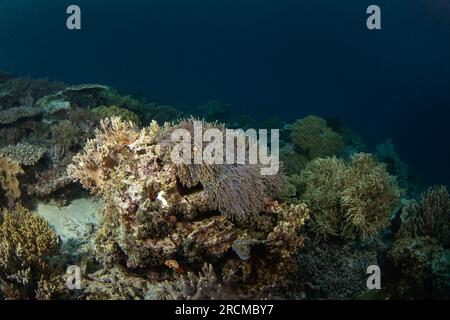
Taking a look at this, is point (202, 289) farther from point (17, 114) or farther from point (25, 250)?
point (17, 114)

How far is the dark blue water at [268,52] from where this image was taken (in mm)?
85250

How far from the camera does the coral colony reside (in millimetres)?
4480

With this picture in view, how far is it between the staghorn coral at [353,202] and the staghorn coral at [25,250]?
4.09m

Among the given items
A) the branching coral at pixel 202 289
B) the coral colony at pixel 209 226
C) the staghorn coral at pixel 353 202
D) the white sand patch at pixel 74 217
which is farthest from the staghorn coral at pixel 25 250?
the staghorn coral at pixel 353 202

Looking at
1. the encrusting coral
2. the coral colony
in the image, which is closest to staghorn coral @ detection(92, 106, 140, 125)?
the coral colony

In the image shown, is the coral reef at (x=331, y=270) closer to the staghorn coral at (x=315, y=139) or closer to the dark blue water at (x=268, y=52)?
the staghorn coral at (x=315, y=139)

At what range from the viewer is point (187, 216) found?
→ 4.54 m

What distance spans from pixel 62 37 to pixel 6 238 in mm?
95915

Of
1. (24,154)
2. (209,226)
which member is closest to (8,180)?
(24,154)

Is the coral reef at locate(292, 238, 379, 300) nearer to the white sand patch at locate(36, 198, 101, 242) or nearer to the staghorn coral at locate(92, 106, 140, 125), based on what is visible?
the white sand patch at locate(36, 198, 101, 242)

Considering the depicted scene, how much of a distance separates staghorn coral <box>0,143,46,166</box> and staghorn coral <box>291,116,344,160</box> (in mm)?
8138

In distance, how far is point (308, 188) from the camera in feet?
21.9

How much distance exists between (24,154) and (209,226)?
503 cm
